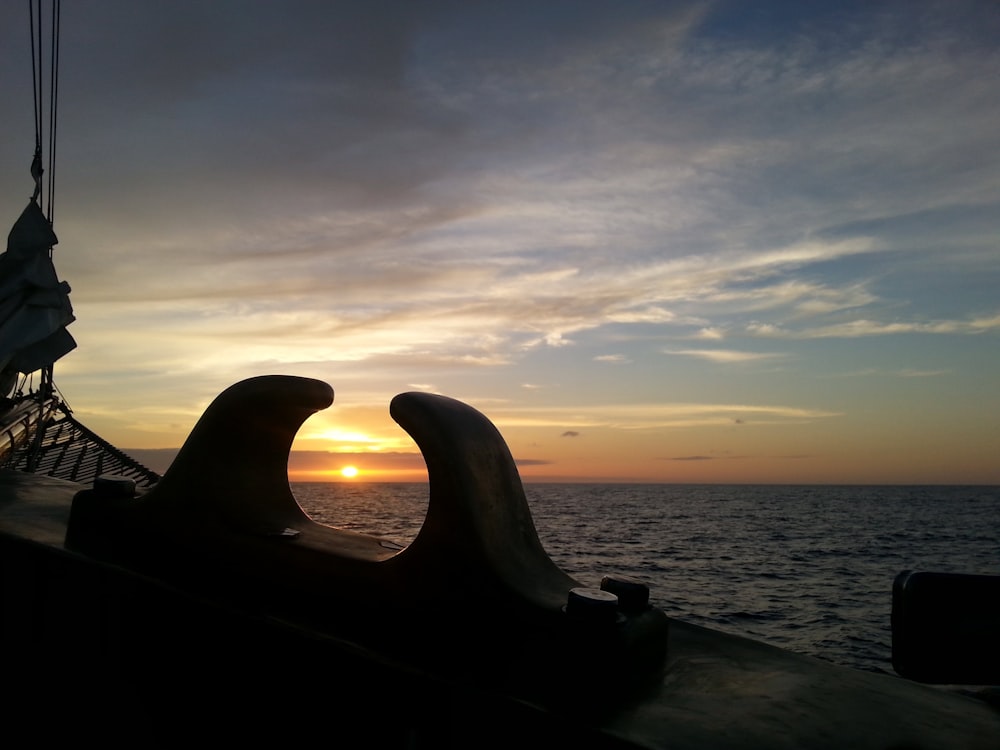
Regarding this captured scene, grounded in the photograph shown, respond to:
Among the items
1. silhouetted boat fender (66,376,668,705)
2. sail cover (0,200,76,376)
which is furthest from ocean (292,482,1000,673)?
sail cover (0,200,76,376)

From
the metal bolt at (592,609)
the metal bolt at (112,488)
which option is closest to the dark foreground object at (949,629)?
the metal bolt at (592,609)

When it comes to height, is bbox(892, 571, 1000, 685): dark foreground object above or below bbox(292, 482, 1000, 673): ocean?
above

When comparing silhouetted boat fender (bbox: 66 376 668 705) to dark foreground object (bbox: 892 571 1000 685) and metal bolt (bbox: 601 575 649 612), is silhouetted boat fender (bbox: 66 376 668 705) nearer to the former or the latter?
metal bolt (bbox: 601 575 649 612)

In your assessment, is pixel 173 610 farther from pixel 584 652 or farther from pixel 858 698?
pixel 858 698

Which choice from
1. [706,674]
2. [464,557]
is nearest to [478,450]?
[464,557]

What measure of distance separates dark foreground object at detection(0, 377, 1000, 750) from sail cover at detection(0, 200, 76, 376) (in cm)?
924

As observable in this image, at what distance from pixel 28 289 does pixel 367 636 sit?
1200cm

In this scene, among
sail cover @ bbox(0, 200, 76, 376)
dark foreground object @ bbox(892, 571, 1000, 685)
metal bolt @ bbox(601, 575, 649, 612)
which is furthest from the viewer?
sail cover @ bbox(0, 200, 76, 376)

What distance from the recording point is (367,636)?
9.59ft

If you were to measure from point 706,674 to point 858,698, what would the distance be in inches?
21.1

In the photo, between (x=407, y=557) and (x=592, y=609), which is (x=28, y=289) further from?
(x=592, y=609)

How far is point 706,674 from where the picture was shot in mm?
2846

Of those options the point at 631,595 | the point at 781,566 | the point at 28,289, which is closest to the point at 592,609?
the point at 631,595

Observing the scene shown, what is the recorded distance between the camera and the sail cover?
463 inches
